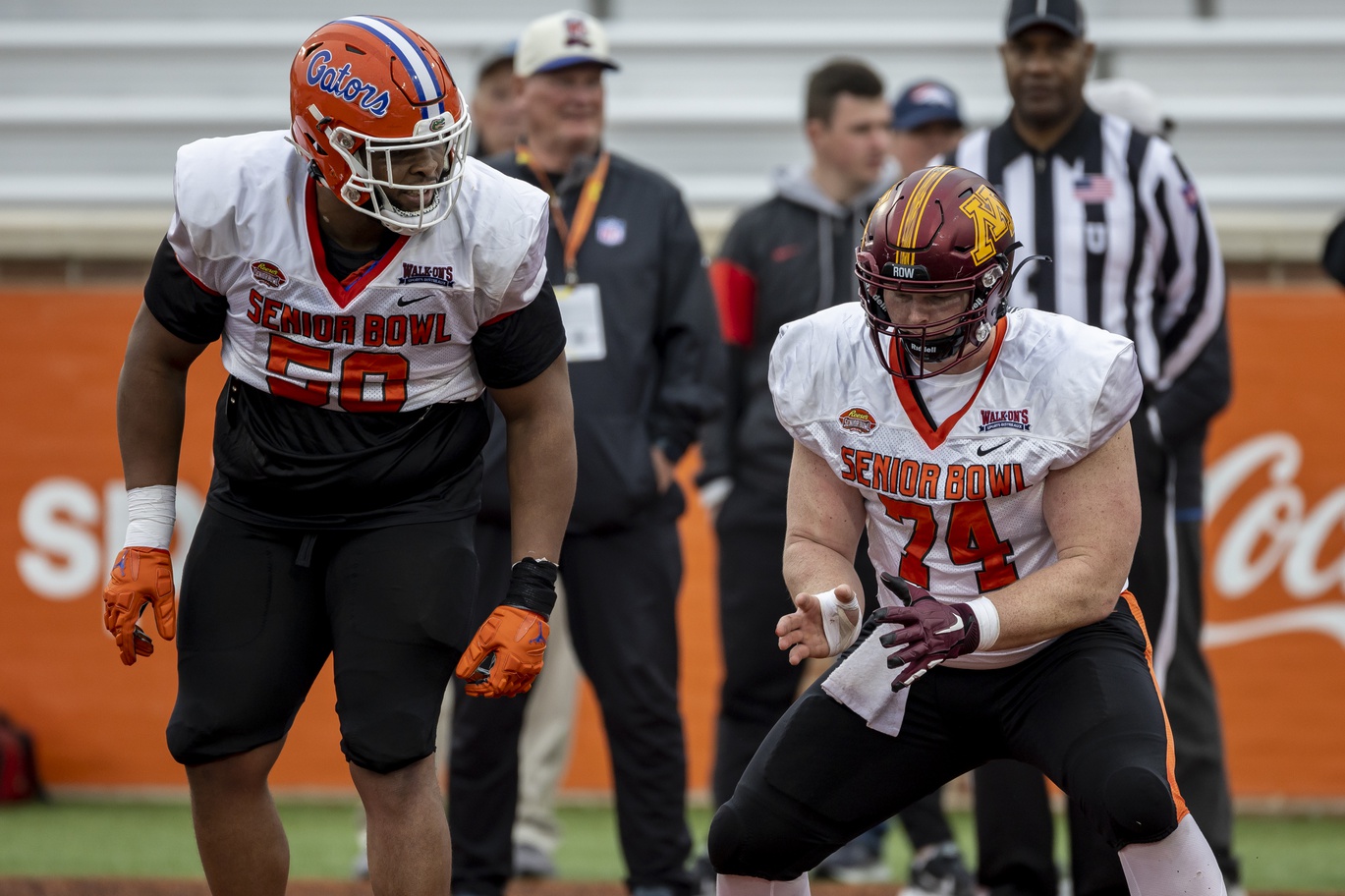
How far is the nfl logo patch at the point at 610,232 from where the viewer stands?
4.68 metres

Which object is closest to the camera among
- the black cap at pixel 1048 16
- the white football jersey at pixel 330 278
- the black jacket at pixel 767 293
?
the white football jersey at pixel 330 278

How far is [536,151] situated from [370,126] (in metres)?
1.71

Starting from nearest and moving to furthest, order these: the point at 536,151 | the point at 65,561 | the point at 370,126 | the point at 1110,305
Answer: the point at 370,126 → the point at 1110,305 → the point at 536,151 → the point at 65,561

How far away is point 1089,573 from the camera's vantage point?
3178 mm

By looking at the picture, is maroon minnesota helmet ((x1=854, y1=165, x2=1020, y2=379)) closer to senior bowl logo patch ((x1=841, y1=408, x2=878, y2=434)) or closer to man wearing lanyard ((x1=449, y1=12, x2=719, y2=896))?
senior bowl logo patch ((x1=841, y1=408, x2=878, y2=434))

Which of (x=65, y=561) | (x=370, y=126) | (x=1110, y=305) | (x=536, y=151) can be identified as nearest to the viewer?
(x=370, y=126)

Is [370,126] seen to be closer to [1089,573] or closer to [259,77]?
[1089,573]

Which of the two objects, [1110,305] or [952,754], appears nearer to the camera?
[952,754]

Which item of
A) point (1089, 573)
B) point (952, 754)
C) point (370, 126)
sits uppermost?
point (370, 126)

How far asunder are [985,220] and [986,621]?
0.74 m

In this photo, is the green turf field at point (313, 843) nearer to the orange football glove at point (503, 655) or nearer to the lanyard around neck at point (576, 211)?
the lanyard around neck at point (576, 211)

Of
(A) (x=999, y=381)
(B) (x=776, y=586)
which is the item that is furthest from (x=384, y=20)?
(B) (x=776, y=586)

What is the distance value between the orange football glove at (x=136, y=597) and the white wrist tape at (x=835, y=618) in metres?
1.27

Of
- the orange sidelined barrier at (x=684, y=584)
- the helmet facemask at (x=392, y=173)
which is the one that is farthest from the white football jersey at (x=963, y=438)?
the orange sidelined barrier at (x=684, y=584)
